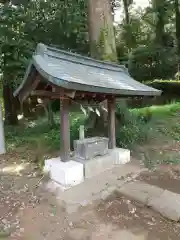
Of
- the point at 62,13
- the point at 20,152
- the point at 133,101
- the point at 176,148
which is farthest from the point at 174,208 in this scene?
the point at 133,101

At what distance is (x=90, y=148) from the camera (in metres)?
5.68

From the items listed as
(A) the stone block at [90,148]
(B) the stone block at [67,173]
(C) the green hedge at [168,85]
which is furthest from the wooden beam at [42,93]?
(C) the green hedge at [168,85]

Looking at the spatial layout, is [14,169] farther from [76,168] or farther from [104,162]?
[104,162]

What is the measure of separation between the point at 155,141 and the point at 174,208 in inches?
154

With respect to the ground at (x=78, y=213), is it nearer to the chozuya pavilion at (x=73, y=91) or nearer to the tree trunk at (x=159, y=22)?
the chozuya pavilion at (x=73, y=91)

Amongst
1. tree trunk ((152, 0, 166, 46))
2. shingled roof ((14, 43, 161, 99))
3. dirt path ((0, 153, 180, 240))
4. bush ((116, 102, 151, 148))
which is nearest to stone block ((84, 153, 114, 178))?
dirt path ((0, 153, 180, 240))

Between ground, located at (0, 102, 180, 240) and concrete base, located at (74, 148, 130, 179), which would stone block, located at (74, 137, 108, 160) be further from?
ground, located at (0, 102, 180, 240)

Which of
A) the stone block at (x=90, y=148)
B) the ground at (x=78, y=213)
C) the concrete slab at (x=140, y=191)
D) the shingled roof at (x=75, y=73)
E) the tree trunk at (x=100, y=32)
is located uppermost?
the tree trunk at (x=100, y=32)

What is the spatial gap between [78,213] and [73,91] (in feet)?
6.97

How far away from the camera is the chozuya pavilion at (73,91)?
469 cm

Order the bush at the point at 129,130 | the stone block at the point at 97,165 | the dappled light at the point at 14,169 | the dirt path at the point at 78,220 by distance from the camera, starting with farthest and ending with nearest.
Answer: the bush at the point at 129,130 < the dappled light at the point at 14,169 < the stone block at the point at 97,165 < the dirt path at the point at 78,220

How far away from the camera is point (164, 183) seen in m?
5.41

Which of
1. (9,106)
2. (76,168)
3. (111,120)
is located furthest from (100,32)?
(9,106)

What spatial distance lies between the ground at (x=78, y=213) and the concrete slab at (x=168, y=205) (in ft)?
0.31
